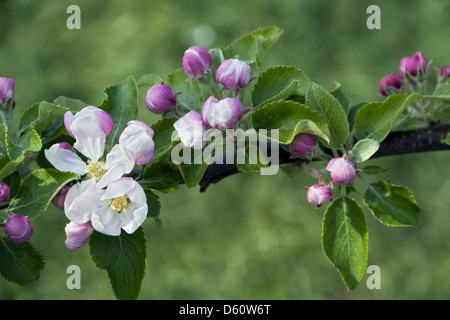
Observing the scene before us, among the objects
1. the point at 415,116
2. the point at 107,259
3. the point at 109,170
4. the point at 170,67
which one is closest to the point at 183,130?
the point at 109,170

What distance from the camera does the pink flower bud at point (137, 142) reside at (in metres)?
0.68

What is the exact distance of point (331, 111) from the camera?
0.76 m

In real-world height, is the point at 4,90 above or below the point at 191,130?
above

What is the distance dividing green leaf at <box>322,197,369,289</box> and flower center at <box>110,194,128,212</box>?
26 cm

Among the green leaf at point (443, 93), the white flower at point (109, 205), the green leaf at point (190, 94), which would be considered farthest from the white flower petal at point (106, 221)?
the green leaf at point (443, 93)

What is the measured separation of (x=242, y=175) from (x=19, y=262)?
1.83 meters

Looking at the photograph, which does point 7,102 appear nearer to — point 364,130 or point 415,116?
point 364,130

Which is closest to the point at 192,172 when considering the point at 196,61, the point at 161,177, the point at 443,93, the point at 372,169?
the point at 161,177

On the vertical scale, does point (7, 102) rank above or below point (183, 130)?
above

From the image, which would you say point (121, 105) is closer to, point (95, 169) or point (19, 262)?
point (95, 169)

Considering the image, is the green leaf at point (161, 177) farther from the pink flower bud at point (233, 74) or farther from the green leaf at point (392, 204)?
the green leaf at point (392, 204)

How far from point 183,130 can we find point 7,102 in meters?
0.29

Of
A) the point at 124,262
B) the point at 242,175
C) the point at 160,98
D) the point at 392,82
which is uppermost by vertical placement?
the point at 242,175

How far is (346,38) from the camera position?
2.75 m
